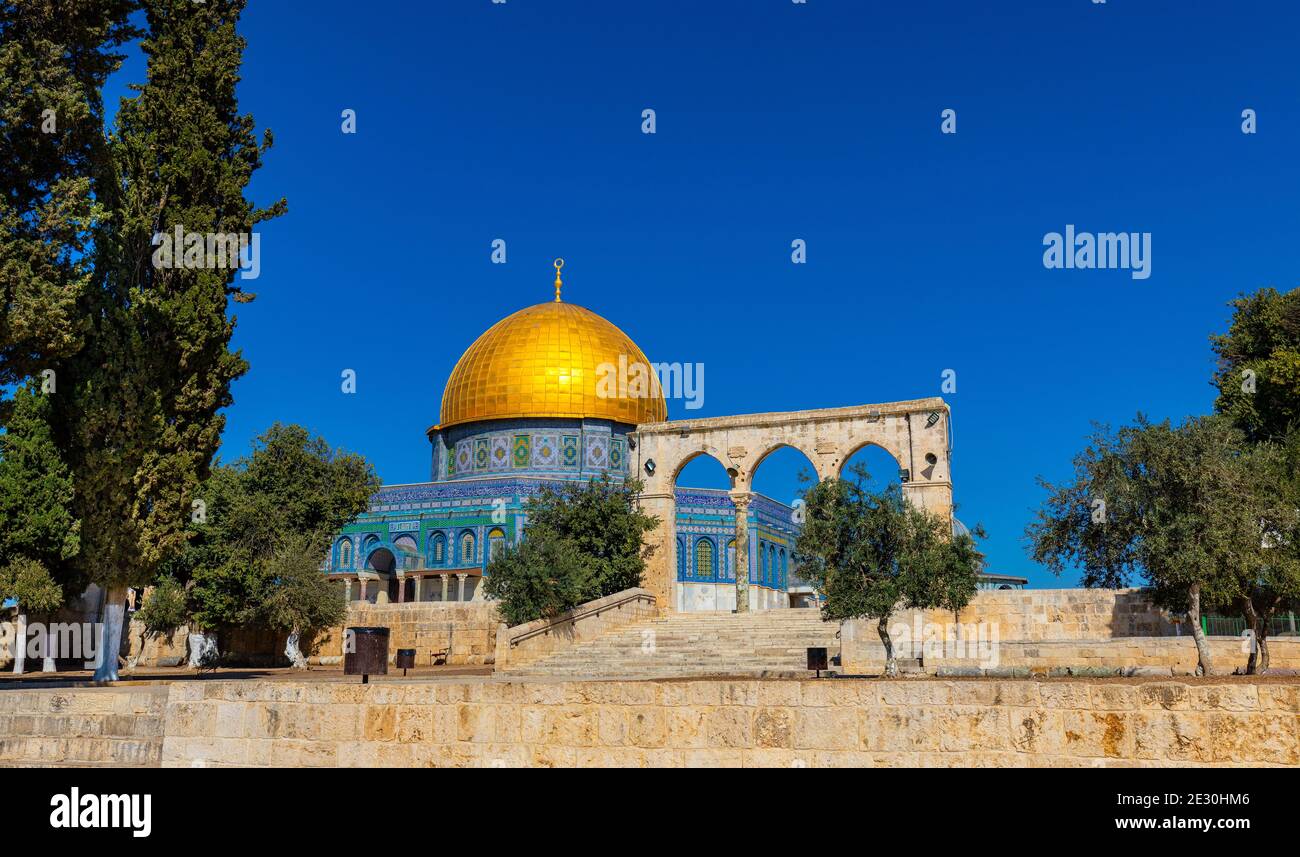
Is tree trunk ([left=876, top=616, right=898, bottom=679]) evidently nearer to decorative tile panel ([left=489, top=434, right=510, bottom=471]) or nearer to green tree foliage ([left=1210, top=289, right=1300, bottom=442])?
green tree foliage ([left=1210, top=289, right=1300, bottom=442])

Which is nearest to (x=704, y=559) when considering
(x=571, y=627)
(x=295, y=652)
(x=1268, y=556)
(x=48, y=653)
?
(x=571, y=627)

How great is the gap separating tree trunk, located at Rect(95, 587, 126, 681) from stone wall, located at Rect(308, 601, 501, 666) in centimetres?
881

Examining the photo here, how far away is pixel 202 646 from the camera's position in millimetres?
22203

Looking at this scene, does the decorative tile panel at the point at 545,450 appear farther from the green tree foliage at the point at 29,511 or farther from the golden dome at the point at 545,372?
the green tree foliage at the point at 29,511

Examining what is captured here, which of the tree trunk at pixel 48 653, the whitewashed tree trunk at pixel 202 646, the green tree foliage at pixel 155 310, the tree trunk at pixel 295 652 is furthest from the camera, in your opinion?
the tree trunk at pixel 295 652

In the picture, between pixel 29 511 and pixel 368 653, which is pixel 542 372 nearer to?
pixel 29 511

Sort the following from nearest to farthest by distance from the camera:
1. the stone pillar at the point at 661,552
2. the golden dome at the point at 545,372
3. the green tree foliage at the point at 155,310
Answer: the green tree foliage at the point at 155,310
the stone pillar at the point at 661,552
the golden dome at the point at 545,372

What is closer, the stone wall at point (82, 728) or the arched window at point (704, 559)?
the stone wall at point (82, 728)

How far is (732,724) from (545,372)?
110ft

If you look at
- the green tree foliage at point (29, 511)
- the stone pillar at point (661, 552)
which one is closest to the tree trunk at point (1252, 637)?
the stone pillar at point (661, 552)

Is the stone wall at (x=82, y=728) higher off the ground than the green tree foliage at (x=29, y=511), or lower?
lower

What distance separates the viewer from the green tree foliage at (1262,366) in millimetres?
21484

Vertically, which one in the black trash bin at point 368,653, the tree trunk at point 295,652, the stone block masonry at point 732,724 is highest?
the black trash bin at point 368,653

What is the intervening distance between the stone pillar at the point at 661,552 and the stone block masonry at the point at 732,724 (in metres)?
16.8
